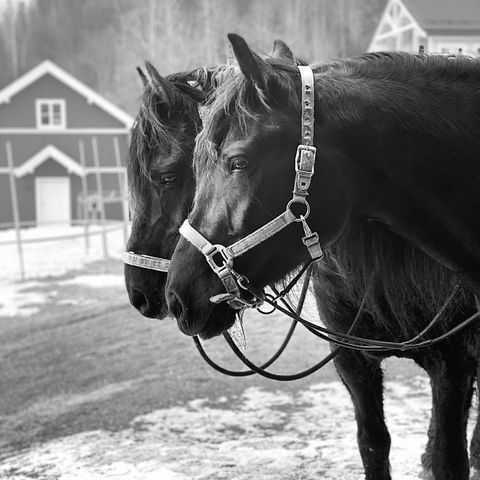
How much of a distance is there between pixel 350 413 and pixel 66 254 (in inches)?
562

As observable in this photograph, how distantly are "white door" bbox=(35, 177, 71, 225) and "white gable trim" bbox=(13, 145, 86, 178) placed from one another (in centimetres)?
74

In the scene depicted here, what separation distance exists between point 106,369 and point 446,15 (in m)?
15.8

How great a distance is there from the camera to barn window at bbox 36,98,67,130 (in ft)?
90.3

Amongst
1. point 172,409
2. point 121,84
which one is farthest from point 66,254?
point 121,84

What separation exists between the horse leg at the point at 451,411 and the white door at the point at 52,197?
25883 millimetres

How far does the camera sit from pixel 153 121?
3246mm

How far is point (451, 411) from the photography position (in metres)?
2.99

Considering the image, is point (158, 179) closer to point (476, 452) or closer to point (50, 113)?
point (476, 452)


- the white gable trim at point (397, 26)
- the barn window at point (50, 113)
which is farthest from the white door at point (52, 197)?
the white gable trim at point (397, 26)

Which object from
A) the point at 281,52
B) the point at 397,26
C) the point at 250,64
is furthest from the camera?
the point at 397,26

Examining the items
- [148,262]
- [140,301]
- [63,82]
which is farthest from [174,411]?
[63,82]

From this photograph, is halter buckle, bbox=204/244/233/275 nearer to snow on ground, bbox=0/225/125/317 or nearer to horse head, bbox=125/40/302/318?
horse head, bbox=125/40/302/318

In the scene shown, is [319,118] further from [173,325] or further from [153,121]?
[173,325]

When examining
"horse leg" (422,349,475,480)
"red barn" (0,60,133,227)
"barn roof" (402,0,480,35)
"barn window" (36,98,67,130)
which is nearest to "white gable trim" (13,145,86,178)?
"red barn" (0,60,133,227)
